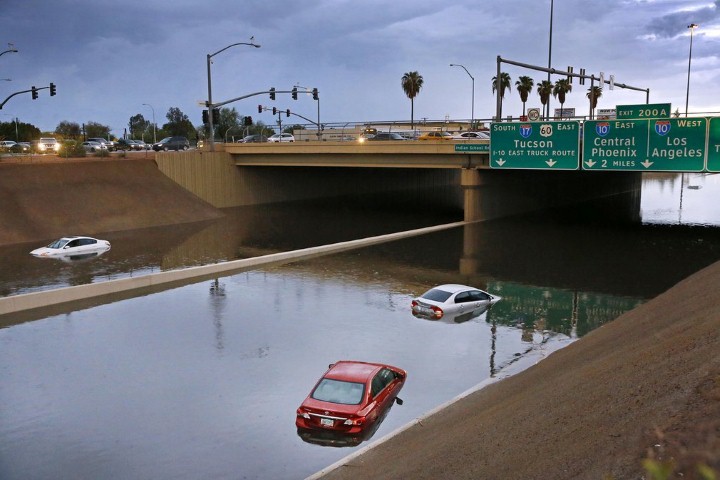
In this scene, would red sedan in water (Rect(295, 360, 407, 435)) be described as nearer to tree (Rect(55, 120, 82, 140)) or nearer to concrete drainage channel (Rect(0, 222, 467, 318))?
concrete drainage channel (Rect(0, 222, 467, 318))

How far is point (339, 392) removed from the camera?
15.8 metres

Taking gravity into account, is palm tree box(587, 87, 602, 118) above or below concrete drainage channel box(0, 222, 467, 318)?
above

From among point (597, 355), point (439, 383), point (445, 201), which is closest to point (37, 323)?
point (439, 383)

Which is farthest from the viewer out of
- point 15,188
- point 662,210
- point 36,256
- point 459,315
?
point 662,210

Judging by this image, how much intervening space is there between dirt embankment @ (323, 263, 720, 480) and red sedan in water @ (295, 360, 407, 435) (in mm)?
1071

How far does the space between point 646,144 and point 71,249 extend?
36153 millimetres

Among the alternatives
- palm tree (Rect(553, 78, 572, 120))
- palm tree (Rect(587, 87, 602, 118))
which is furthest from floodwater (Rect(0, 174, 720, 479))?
palm tree (Rect(553, 78, 572, 120))

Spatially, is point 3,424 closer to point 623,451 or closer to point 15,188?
point 623,451

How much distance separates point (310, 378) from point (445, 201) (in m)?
61.4

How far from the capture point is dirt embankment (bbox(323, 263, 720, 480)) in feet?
30.4

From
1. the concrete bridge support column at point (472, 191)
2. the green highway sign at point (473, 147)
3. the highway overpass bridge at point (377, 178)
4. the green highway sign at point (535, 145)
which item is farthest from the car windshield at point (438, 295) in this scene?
the concrete bridge support column at point (472, 191)

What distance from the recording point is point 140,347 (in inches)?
859

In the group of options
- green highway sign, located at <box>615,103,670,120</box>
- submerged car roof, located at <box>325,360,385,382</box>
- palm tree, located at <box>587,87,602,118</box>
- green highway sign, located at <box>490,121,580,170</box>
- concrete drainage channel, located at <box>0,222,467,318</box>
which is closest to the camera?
submerged car roof, located at <box>325,360,385,382</box>

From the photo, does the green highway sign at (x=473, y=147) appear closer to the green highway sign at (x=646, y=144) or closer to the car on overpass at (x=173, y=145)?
the green highway sign at (x=646, y=144)
